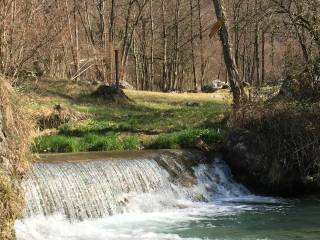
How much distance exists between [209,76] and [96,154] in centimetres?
4986

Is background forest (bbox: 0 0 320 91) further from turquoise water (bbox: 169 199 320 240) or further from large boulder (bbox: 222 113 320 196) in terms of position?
turquoise water (bbox: 169 199 320 240)

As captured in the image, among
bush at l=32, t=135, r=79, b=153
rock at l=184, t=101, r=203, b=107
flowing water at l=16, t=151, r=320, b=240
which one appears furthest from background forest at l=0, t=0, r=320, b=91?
rock at l=184, t=101, r=203, b=107

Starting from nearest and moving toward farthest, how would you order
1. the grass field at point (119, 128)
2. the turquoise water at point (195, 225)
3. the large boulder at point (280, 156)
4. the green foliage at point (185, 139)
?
the turquoise water at point (195, 225), the large boulder at point (280, 156), the grass field at point (119, 128), the green foliage at point (185, 139)

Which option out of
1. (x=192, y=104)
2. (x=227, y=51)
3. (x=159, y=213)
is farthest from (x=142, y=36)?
(x=159, y=213)

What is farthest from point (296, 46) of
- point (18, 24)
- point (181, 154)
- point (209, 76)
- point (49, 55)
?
point (209, 76)

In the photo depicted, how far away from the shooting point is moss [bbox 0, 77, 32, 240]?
849cm

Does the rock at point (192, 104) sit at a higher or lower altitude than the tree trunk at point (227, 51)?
lower

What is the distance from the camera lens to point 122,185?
13.5 meters

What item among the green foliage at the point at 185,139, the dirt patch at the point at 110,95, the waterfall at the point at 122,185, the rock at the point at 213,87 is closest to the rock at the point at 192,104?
the dirt patch at the point at 110,95

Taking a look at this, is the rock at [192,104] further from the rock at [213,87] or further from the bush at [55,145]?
the bush at [55,145]

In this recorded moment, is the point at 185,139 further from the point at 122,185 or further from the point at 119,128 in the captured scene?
the point at 122,185

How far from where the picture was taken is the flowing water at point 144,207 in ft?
35.8

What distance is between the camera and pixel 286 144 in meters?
15.5

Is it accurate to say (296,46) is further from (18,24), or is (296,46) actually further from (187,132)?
(18,24)
